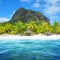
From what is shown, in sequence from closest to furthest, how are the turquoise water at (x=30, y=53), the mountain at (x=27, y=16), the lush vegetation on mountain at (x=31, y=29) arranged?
the turquoise water at (x=30, y=53) < the lush vegetation on mountain at (x=31, y=29) < the mountain at (x=27, y=16)

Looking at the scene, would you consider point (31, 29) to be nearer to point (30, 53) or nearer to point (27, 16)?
point (30, 53)

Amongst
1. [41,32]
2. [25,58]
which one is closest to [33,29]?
[41,32]

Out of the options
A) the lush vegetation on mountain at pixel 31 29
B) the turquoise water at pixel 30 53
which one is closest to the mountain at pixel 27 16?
the lush vegetation on mountain at pixel 31 29

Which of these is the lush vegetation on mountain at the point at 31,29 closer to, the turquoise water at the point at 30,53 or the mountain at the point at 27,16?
the turquoise water at the point at 30,53

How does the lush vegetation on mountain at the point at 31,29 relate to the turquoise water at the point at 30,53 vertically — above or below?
above

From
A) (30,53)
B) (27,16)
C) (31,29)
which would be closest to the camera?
(30,53)

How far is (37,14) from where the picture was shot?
87938 millimetres

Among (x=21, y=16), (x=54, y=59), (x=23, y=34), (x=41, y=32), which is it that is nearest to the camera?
(x=54, y=59)

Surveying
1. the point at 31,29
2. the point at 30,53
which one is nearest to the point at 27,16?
the point at 31,29

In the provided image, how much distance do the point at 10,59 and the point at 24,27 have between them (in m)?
33.2

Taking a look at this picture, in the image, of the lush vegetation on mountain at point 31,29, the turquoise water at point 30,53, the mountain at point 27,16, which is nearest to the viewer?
the turquoise water at point 30,53

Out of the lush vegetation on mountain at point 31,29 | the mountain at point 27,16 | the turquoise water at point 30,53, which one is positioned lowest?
the turquoise water at point 30,53

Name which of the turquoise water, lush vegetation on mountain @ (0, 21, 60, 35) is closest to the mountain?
lush vegetation on mountain @ (0, 21, 60, 35)

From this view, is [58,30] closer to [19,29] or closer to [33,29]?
[33,29]
